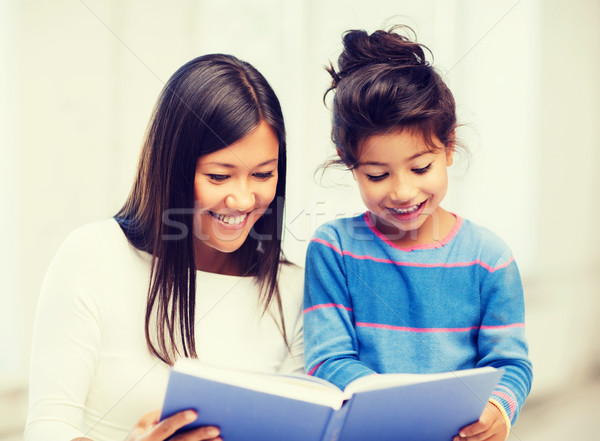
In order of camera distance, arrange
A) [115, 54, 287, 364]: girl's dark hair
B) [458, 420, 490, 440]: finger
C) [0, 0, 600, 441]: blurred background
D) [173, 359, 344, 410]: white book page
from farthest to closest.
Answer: [0, 0, 600, 441]: blurred background, [115, 54, 287, 364]: girl's dark hair, [458, 420, 490, 440]: finger, [173, 359, 344, 410]: white book page

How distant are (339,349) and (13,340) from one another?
1.00 meters

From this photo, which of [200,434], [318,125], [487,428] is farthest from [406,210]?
[318,125]

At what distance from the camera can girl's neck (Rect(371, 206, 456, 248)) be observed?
1.41 m

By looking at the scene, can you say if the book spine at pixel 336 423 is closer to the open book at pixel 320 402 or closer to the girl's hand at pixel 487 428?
the open book at pixel 320 402

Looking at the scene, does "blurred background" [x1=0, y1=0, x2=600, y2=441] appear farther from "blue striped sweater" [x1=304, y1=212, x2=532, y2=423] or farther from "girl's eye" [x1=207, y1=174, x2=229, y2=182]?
"girl's eye" [x1=207, y1=174, x2=229, y2=182]

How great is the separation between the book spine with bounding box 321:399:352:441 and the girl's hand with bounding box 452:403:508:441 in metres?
0.26

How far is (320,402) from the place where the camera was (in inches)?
35.8

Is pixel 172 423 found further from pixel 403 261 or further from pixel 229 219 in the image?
pixel 403 261

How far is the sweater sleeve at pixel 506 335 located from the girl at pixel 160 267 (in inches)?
19.6

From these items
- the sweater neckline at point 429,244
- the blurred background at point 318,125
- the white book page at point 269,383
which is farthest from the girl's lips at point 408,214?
the blurred background at point 318,125

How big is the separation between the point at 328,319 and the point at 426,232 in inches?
12.2

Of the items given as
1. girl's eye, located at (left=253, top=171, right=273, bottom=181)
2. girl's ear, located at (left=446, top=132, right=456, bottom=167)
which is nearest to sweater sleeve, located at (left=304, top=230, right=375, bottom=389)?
girl's eye, located at (left=253, top=171, right=273, bottom=181)

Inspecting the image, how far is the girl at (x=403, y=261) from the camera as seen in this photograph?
4.14ft

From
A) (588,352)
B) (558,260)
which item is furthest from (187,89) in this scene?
(588,352)
